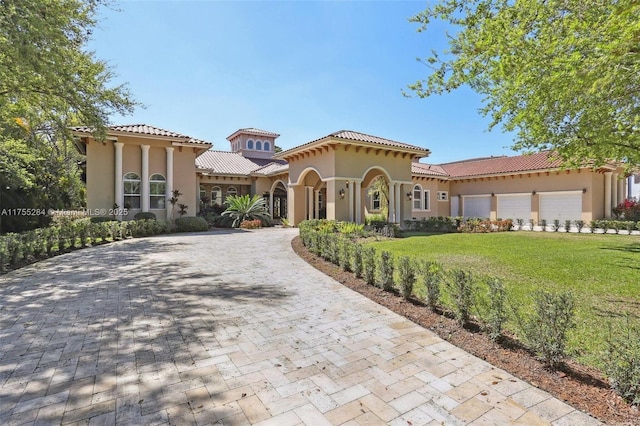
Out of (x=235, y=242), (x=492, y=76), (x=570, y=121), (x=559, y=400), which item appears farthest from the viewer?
(x=235, y=242)

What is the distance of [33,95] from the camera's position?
1070 centimetres

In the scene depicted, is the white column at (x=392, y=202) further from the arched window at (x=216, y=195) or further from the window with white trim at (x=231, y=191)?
the arched window at (x=216, y=195)

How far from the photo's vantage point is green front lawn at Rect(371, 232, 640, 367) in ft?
15.2

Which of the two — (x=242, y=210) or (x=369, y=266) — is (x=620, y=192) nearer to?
(x=369, y=266)

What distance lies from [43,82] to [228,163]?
1741 centimetres

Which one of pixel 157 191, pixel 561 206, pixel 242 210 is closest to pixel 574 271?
pixel 242 210

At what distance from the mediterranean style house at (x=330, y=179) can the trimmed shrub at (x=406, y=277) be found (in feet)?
28.1

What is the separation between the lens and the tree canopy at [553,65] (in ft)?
14.7

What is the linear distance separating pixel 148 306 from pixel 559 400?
5683mm

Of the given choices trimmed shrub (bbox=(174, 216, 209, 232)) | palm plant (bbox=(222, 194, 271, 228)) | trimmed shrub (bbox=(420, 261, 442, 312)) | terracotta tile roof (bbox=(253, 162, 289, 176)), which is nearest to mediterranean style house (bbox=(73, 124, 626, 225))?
terracotta tile roof (bbox=(253, 162, 289, 176))

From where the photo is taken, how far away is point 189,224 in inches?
696

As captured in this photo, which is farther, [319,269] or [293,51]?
[293,51]

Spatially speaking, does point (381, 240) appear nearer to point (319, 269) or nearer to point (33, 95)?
point (319, 269)

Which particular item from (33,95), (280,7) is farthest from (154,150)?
(280,7)
